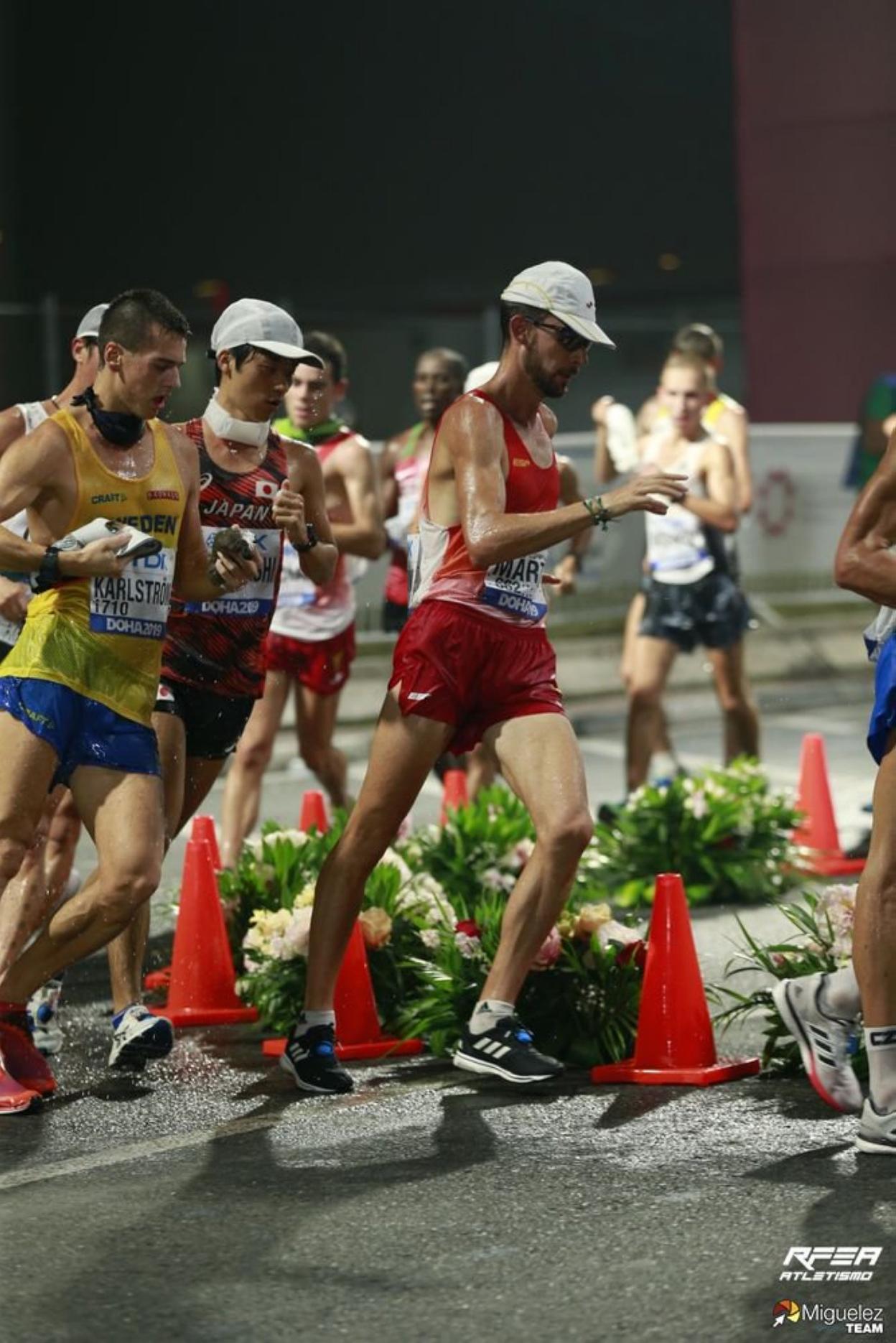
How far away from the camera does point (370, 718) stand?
1666cm

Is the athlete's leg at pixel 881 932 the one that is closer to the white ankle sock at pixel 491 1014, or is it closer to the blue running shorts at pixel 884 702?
the blue running shorts at pixel 884 702

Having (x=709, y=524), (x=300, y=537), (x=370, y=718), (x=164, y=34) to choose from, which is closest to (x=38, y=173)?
(x=164, y=34)

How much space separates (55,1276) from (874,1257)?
5.44ft

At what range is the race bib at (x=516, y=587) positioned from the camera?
6.91 metres

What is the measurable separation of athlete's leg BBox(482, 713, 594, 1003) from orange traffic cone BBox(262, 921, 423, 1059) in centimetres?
60

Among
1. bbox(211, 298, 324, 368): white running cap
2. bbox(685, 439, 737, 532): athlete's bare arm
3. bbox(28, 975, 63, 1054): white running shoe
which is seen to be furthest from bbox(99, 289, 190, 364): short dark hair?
bbox(685, 439, 737, 532): athlete's bare arm

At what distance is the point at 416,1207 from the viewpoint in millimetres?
5578

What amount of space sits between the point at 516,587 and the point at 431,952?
4.26 ft

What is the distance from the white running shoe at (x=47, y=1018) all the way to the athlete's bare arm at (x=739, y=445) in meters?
5.23

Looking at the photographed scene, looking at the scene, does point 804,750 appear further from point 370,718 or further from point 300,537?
point 370,718

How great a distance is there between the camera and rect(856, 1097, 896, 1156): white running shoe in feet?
19.3

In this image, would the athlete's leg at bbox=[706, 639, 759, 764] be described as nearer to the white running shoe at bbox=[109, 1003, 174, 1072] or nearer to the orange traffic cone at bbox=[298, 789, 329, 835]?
the orange traffic cone at bbox=[298, 789, 329, 835]

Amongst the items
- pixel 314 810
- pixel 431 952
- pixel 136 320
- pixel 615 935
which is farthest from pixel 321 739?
pixel 136 320

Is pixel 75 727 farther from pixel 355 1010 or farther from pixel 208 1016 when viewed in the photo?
pixel 208 1016
